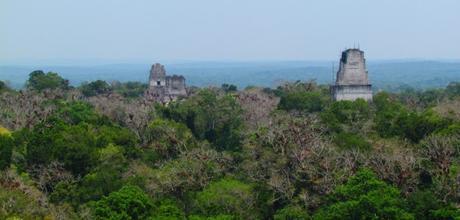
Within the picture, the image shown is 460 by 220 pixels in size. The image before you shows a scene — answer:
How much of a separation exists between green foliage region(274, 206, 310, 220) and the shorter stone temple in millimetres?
42569

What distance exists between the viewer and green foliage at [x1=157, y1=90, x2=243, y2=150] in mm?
42906

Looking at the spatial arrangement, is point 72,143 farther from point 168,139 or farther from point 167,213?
point 167,213

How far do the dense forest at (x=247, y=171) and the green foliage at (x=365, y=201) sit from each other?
3 cm

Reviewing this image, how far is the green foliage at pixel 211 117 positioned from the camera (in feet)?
141

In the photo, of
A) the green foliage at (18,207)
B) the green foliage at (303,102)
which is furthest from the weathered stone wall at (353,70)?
the green foliage at (18,207)

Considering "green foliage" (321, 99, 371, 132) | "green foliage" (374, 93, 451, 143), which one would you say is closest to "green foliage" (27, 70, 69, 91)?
"green foliage" (321, 99, 371, 132)

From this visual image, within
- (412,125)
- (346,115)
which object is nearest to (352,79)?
(346,115)

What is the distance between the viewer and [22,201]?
21.6 metres

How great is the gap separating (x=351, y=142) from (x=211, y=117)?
15.1 meters

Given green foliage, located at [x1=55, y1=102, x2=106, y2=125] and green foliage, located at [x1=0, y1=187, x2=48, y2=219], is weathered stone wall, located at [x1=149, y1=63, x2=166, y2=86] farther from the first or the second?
green foliage, located at [x1=0, y1=187, x2=48, y2=219]

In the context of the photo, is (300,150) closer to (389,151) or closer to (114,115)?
(389,151)

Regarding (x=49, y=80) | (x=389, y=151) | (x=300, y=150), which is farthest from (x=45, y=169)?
(x=49, y=80)

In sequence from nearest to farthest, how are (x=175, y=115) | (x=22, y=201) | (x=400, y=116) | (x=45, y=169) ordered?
(x=22, y=201)
(x=45, y=169)
(x=400, y=116)
(x=175, y=115)

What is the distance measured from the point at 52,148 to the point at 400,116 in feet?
52.0
